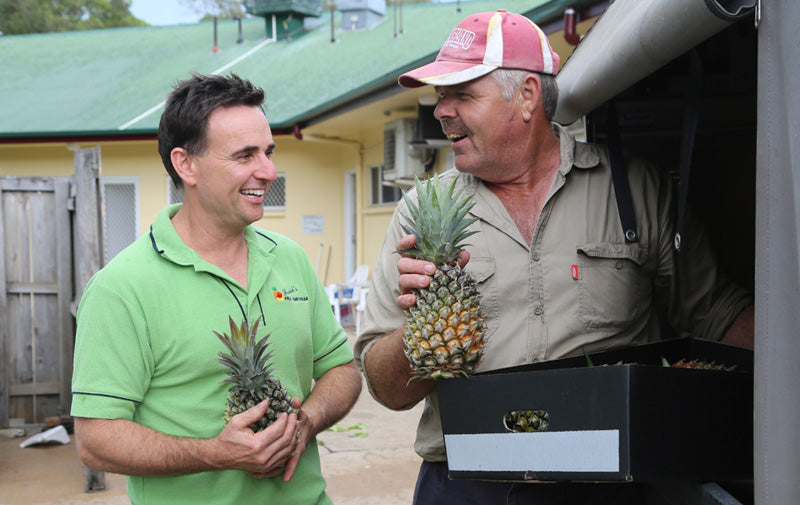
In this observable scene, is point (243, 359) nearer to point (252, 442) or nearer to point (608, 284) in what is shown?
point (252, 442)

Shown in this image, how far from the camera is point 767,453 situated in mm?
1763

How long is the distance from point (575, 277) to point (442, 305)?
2.23 ft

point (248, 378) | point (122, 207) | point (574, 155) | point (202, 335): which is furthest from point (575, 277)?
point (122, 207)

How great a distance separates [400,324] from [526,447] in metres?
0.83

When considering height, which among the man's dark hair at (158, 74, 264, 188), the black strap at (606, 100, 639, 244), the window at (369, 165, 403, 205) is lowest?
the black strap at (606, 100, 639, 244)

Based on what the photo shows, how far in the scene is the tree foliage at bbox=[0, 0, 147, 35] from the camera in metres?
41.8

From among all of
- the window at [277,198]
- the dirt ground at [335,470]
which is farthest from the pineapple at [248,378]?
the window at [277,198]

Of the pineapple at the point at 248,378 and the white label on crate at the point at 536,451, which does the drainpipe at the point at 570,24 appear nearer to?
the pineapple at the point at 248,378

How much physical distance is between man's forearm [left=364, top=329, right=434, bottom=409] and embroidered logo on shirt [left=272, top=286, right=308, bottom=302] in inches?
15.0

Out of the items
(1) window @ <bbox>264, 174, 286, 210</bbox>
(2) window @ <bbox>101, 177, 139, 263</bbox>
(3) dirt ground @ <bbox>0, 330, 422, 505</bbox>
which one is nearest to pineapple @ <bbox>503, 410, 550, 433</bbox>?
(3) dirt ground @ <bbox>0, 330, 422, 505</bbox>

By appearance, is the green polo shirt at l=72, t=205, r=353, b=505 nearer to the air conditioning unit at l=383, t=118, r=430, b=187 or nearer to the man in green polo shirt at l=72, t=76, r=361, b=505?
the man in green polo shirt at l=72, t=76, r=361, b=505

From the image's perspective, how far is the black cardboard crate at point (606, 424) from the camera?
6.58ft

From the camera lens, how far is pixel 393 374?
2715 millimetres

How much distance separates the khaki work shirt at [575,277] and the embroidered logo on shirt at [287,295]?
28cm
